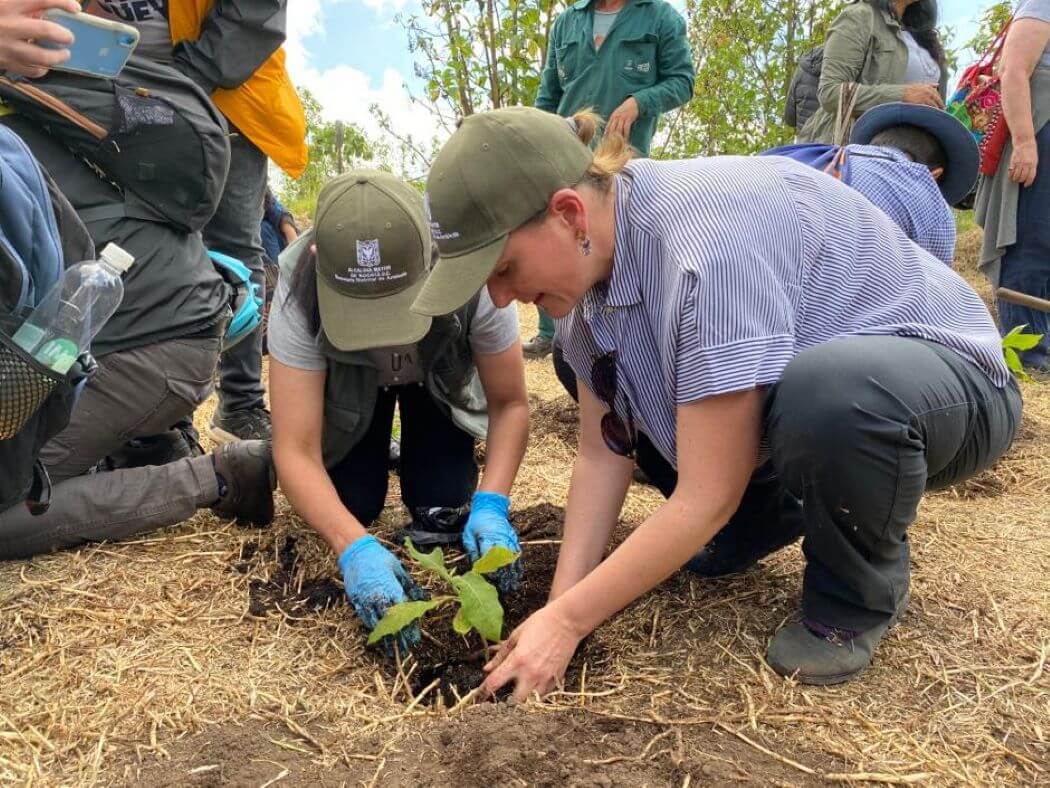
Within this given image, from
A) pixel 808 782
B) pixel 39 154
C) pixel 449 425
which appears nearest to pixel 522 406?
pixel 449 425

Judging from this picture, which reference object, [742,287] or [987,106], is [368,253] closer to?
[742,287]

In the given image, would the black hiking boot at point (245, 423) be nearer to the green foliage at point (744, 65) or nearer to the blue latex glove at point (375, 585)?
the blue latex glove at point (375, 585)

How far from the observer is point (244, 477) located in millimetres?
2346

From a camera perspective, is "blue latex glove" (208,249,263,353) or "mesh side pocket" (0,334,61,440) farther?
"blue latex glove" (208,249,263,353)

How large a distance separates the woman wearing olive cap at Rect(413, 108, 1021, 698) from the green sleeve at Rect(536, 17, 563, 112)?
9.81ft

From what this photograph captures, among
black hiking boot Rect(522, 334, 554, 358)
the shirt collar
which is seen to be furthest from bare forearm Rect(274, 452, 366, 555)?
black hiking boot Rect(522, 334, 554, 358)

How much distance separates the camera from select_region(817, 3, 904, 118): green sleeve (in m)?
3.76

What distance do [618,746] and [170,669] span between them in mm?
930

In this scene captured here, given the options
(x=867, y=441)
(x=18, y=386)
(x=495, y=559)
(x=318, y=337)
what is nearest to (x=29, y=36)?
(x=18, y=386)

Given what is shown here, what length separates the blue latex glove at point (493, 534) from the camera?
2.03 metres

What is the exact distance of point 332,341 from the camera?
1948 mm

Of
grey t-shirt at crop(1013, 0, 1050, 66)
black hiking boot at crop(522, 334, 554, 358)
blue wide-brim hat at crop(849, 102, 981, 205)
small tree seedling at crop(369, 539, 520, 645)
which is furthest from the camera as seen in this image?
black hiking boot at crop(522, 334, 554, 358)

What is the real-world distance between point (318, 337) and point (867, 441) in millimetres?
1256

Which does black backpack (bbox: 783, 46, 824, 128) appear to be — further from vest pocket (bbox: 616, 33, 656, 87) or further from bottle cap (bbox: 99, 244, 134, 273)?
bottle cap (bbox: 99, 244, 134, 273)
